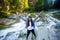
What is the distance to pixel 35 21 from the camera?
2.22 m

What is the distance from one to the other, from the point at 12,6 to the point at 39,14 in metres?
0.45

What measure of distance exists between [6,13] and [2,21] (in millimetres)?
141

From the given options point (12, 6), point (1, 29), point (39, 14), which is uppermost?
point (12, 6)

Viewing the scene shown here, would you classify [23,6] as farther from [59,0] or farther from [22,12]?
[59,0]

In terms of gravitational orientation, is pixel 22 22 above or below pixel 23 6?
below

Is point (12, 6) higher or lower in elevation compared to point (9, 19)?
higher

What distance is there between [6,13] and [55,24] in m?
0.80

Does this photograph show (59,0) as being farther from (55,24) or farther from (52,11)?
(55,24)

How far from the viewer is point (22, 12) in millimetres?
2246

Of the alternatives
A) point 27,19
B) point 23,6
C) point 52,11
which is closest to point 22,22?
point 27,19

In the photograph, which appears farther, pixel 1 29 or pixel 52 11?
pixel 52 11

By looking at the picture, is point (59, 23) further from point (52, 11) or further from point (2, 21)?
point (2, 21)

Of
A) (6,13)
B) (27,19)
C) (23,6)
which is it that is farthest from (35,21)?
(6,13)

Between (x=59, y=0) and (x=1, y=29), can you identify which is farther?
(x=59, y=0)
